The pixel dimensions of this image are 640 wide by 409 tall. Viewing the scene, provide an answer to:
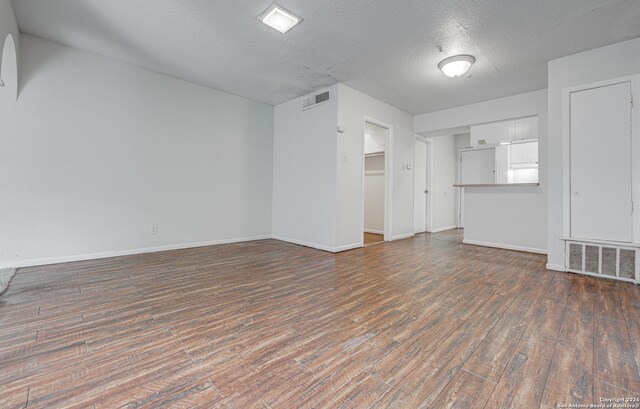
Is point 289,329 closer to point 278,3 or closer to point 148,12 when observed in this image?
point 278,3

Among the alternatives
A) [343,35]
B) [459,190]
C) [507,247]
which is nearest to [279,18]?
[343,35]

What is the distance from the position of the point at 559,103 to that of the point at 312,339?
4.11m

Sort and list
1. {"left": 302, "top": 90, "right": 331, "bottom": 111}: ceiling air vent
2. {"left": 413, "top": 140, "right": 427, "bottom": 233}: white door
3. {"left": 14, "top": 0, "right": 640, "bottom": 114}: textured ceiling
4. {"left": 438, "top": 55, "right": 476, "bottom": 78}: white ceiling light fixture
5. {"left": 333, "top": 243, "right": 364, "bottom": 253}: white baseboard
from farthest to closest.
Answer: {"left": 413, "top": 140, "right": 427, "bottom": 233}: white door
{"left": 302, "top": 90, "right": 331, "bottom": 111}: ceiling air vent
{"left": 333, "top": 243, "right": 364, "bottom": 253}: white baseboard
{"left": 438, "top": 55, "right": 476, "bottom": 78}: white ceiling light fixture
{"left": 14, "top": 0, "right": 640, "bottom": 114}: textured ceiling

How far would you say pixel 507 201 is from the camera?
4.79 metres

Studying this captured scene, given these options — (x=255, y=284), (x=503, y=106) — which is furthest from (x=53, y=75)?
(x=503, y=106)

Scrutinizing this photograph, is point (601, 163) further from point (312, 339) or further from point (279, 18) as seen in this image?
point (279, 18)

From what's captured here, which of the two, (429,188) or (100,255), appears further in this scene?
(429,188)

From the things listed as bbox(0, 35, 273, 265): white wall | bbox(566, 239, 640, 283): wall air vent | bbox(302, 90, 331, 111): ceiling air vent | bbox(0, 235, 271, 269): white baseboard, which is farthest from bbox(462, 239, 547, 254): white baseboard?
bbox(0, 235, 271, 269): white baseboard

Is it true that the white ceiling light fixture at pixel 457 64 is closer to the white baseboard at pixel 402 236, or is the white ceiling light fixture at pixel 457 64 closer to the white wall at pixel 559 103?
the white wall at pixel 559 103

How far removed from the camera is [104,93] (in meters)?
3.65

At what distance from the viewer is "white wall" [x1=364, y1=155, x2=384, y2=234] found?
668cm

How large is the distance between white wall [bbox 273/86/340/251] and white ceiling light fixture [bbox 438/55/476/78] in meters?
1.63

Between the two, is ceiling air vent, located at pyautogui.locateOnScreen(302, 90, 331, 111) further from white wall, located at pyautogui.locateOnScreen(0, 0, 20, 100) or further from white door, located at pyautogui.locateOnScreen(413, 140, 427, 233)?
white wall, located at pyautogui.locateOnScreen(0, 0, 20, 100)

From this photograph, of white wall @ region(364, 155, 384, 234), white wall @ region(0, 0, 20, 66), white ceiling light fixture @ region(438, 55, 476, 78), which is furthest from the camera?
white wall @ region(364, 155, 384, 234)
